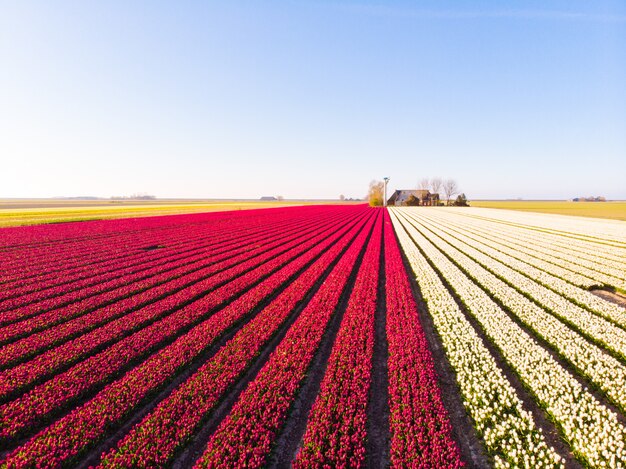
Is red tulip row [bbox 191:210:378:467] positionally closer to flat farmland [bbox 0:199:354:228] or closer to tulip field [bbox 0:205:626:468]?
tulip field [bbox 0:205:626:468]

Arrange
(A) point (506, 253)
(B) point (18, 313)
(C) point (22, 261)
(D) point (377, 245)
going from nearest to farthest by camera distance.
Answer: (B) point (18, 313), (C) point (22, 261), (A) point (506, 253), (D) point (377, 245)

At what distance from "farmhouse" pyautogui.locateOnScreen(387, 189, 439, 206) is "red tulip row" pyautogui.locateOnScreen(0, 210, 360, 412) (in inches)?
5437

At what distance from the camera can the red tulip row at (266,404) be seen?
5125mm

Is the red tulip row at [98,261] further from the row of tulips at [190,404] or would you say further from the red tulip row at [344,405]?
the red tulip row at [344,405]

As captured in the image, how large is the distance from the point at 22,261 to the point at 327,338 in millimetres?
23172

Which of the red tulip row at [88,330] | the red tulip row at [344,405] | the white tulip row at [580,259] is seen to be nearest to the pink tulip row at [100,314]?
the red tulip row at [88,330]

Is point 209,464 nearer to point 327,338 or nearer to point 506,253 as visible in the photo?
point 327,338

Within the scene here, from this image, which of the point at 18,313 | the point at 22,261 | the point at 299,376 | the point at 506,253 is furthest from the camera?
the point at 506,253

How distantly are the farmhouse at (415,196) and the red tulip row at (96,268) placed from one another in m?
129

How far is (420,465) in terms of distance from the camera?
16.0 feet

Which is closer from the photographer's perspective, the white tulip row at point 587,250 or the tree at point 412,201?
the white tulip row at point 587,250

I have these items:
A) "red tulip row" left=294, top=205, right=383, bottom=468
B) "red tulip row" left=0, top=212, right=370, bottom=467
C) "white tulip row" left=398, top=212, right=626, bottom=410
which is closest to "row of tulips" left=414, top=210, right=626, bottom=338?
"white tulip row" left=398, top=212, right=626, bottom=410

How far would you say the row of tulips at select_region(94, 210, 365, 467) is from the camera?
201 inches

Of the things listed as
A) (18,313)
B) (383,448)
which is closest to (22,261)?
(18,313)
